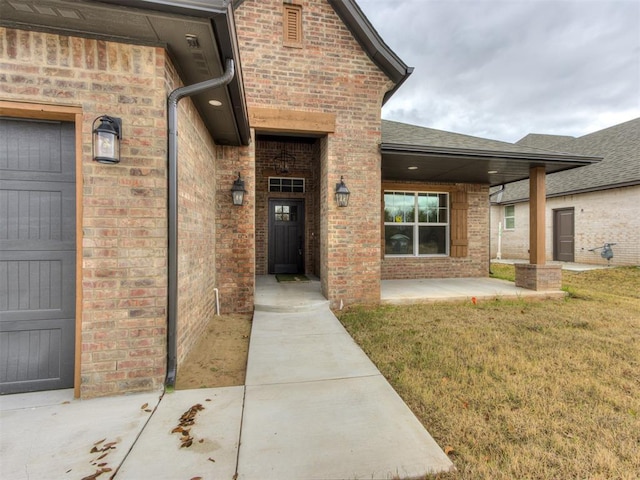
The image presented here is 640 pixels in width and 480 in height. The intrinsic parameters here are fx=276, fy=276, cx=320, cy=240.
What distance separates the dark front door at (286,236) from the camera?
8.12 meters

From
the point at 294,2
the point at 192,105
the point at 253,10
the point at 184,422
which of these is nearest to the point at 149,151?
the point at 192,105

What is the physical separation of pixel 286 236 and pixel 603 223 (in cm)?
1207

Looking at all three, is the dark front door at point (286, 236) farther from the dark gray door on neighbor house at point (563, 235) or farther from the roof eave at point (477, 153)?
the dark gray door on neighbor house at point (563, 235)

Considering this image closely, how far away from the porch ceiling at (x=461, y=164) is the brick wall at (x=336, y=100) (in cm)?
73

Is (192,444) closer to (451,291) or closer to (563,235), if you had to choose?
(451,291)

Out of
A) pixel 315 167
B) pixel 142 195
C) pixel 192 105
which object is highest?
pixel 315 167

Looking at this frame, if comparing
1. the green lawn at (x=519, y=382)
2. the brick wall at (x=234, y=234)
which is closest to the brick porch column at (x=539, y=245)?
the green lawn at (x=519, y=382)

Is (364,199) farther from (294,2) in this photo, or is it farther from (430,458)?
(430,458)

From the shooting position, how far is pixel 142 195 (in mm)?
2289

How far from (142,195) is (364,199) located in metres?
3.68

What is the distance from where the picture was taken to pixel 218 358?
10.1 feet

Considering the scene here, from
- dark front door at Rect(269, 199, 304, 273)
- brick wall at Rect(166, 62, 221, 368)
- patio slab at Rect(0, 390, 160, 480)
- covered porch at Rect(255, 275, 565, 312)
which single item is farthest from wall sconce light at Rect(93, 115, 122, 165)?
dark front door at Rect(269, 199, 304, 273)

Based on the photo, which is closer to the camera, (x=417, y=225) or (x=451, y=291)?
(x=451, y=291)

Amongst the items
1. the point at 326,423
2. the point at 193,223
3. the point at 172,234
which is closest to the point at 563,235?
the point at 326,423
